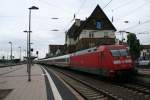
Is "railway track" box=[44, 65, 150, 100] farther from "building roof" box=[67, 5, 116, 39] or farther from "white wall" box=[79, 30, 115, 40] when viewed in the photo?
"building roof" box=[67, 5, 116, 39]

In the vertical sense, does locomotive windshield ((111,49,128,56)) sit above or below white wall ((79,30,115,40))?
below

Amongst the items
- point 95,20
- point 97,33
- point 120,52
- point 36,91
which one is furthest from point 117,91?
point 95,20

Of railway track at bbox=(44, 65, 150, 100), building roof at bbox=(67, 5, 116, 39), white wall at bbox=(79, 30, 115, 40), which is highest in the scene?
building roof at bbox=(67, 5, 116, 39)

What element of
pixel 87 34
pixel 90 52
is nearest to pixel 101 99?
pixel 90 52

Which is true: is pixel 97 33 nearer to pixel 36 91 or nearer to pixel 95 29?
pixel 95 29

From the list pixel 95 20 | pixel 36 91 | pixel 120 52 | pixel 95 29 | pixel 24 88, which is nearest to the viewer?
pixel 36 91

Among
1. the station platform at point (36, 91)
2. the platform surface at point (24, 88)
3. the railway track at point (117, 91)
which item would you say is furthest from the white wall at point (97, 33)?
the railway track at point (117, 91)

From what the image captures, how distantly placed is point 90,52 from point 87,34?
59.4 m

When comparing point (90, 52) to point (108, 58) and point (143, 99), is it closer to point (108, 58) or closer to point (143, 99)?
point (108, 58)

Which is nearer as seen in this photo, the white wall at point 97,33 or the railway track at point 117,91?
the railway track at point 117,91

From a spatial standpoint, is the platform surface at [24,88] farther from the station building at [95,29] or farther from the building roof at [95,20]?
the building roof at [95,20]

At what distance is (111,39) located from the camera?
93438 millimetres

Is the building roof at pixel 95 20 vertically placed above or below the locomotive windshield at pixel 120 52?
above

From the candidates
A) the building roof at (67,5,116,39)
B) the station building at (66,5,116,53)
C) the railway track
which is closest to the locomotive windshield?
the railway track
